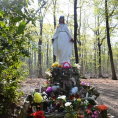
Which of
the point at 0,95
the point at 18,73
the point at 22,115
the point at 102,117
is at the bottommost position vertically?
the point at 102,117

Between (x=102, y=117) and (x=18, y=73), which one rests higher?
(x=18, y=73)

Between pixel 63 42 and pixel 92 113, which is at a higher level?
pixel 63 42

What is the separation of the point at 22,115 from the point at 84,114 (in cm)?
167

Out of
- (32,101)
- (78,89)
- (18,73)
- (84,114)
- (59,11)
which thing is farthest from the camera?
(59,11)

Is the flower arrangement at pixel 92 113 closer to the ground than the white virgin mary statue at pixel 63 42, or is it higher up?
closer to the ground

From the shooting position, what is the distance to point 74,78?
5562 mm

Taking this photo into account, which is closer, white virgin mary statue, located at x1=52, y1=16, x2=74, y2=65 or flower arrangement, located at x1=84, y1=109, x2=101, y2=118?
flower arrangement, located at x1=84, y1=109, x2=101, y2=118

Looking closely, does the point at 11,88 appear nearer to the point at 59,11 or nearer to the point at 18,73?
the point at 18,73

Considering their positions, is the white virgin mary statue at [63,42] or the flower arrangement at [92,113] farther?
the white virgin mary statue at [63,42]

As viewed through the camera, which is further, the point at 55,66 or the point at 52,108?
the point at 55,66

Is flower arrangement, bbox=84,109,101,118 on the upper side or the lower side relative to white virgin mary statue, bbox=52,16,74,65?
lower

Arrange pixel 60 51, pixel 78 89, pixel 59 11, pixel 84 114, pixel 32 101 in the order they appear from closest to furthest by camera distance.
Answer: pixel 84 114
pixel 32 101
pixel 78 89
pixel 60 51
pixel 59 11

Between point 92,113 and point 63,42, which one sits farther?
point 63,42

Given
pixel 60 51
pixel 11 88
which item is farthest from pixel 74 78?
pixel 11 88
